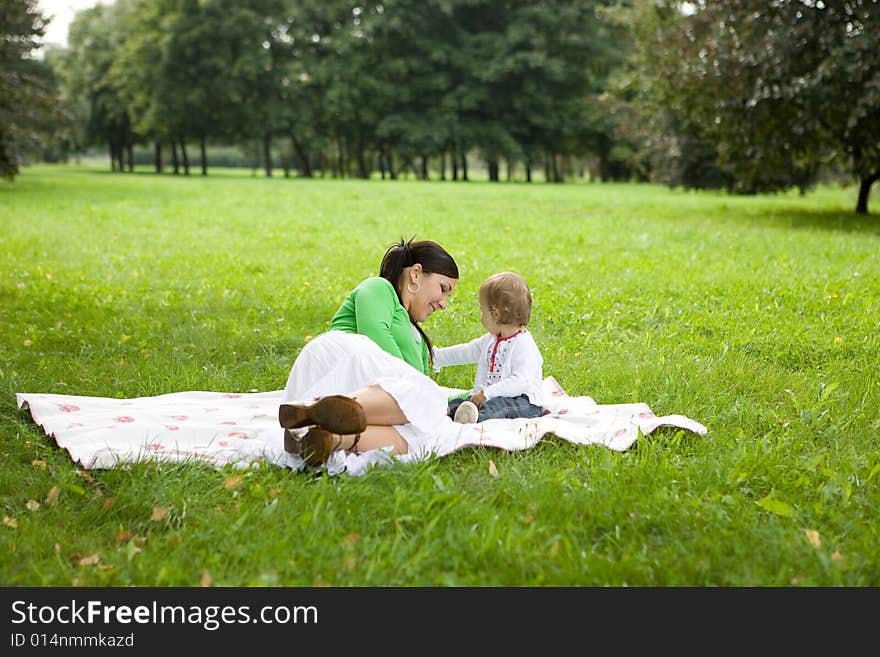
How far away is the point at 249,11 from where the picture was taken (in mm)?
46094

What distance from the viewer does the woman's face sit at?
4699 mm

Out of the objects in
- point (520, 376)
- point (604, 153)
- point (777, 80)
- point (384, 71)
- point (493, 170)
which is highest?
point (384, 71)

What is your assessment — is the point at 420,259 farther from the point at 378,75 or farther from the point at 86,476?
the point at 378,75

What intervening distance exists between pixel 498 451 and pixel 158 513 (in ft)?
5.55

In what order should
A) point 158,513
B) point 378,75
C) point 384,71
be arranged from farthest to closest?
point 378,75, point 384,71, point 158,513

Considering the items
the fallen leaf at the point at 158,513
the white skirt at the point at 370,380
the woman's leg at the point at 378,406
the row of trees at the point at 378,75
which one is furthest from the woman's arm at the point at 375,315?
the row of trees at the point at 378,75

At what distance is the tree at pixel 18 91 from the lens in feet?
78.5

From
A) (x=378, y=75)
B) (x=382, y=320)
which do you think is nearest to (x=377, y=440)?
(x=382, y=320)

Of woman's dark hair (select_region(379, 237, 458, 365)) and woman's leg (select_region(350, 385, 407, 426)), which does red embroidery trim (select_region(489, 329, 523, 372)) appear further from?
woman's leg (select_region(350, 385, 407, 426))

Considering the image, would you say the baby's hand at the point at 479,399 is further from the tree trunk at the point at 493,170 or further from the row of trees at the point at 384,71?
the tree trunk at the point at 493,170

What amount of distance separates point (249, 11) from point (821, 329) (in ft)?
148

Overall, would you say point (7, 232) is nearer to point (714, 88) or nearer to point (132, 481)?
point (132, 481)

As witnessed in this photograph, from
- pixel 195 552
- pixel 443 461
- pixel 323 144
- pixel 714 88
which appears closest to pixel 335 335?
pixel 443 461

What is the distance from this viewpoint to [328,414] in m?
3.71
